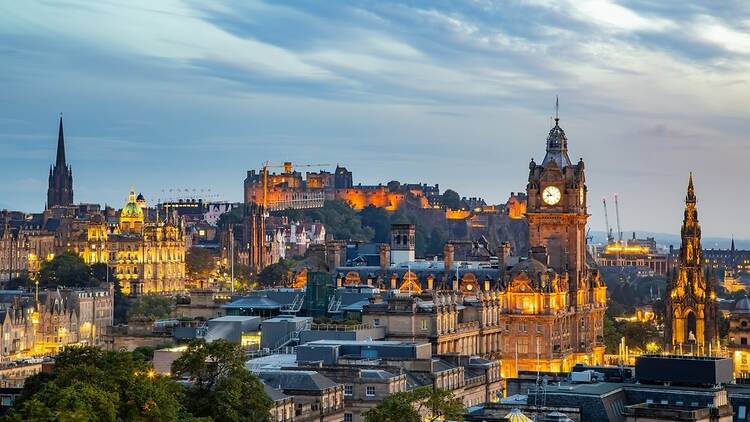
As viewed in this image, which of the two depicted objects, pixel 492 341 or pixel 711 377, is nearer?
pixel 711 377

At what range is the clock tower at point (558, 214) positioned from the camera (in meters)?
197

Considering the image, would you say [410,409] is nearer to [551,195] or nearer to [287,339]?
[287,339]

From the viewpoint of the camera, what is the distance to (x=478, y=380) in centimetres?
13912

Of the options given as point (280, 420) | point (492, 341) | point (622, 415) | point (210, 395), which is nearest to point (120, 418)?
point (210, 395)

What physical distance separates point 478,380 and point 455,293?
34.8 metres

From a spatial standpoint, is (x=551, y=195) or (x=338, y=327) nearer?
(x=338, y=327)

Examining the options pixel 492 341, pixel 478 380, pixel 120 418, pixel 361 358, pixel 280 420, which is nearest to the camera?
pixel 120 418

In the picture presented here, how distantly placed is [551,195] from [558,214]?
2.07m

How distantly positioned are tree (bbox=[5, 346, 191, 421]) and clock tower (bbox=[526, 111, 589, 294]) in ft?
317

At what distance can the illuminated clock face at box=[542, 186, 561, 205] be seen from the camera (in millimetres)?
197875

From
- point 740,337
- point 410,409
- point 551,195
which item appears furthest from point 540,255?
point 410,409

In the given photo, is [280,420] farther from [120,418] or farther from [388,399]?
[120,418]

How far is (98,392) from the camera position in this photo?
89.2m

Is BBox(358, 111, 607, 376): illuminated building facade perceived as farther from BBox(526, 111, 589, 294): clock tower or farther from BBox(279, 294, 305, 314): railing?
BBox(279, 294, 305, 314): railing
